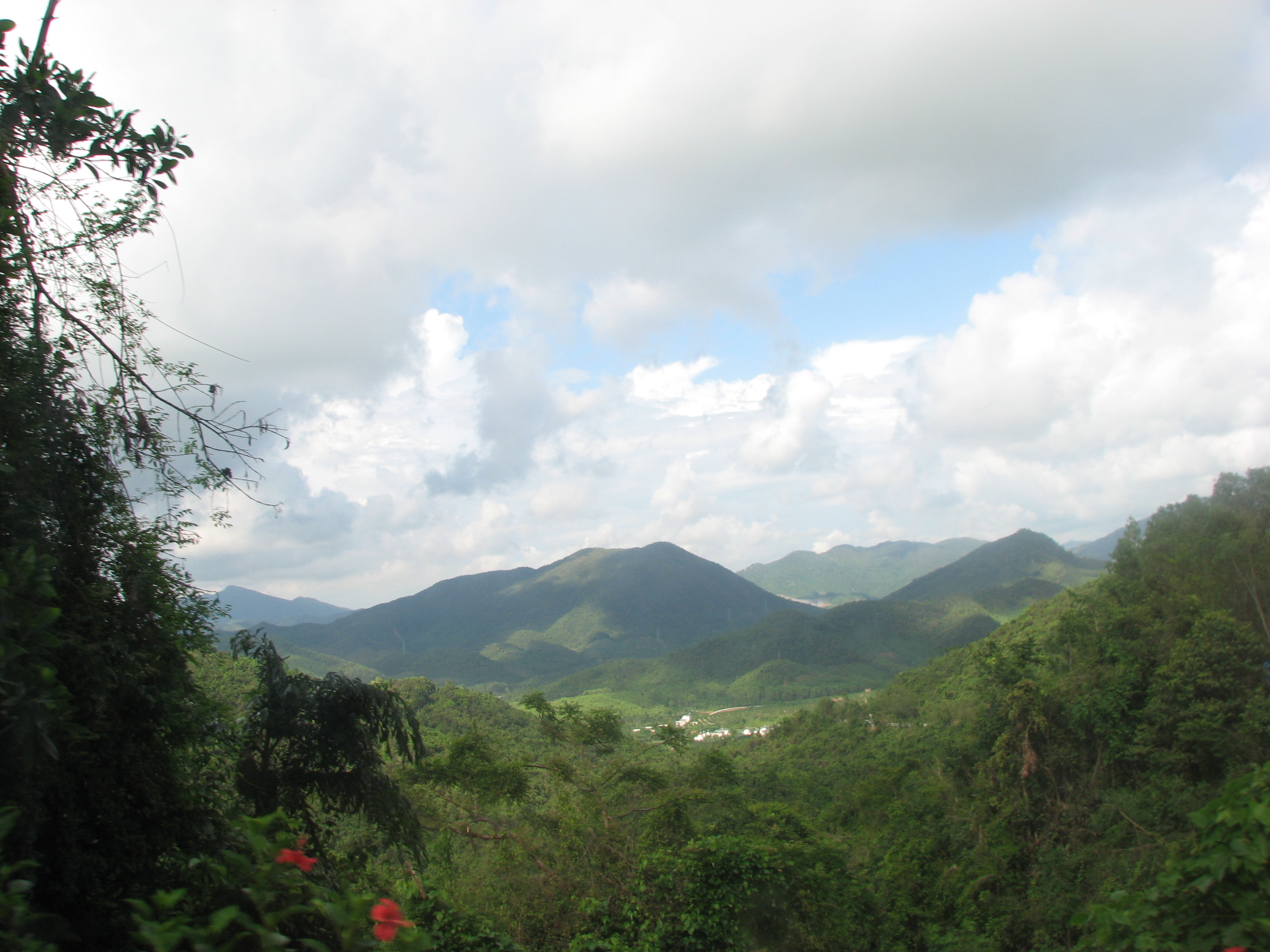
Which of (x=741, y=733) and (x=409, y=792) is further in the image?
(x=741, y=733)

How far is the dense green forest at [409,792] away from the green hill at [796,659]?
113 m

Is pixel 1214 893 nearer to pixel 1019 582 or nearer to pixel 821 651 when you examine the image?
pixel 821 651

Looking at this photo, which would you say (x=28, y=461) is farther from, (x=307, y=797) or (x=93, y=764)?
(x=307, y=797)

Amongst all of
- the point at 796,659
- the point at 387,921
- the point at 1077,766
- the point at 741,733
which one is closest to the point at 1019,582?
the point at 796,659

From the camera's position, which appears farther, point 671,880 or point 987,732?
point 987,732

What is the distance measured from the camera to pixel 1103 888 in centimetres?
1636

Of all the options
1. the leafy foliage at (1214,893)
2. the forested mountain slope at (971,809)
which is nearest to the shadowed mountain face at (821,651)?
the forested mountain slope at (971,809)

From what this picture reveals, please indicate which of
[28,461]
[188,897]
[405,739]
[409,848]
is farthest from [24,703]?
[409,848]

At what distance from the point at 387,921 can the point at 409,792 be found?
1334 cm

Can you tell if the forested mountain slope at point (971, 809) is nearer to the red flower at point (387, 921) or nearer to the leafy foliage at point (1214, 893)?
the leafy foliage at point (1214, 893)

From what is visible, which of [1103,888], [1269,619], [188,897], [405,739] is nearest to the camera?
[188,897]

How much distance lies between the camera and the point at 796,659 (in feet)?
507

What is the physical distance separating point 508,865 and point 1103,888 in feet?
46.7

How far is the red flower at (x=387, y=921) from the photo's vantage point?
2398 millimetres
